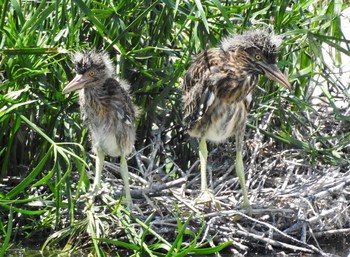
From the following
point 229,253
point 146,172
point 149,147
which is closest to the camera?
point 229,253

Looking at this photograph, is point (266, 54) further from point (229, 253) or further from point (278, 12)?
point (229, 253)

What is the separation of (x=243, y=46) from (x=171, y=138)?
1.25 metres

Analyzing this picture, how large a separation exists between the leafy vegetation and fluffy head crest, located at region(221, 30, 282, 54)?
0.29 ft

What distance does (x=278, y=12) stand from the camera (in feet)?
23.8

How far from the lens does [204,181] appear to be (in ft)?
23.4

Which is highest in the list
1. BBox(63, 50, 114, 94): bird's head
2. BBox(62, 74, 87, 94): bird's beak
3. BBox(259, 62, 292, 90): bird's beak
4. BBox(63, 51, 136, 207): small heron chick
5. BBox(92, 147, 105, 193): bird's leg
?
BBox(259, 62, 292, 90): bird's beak

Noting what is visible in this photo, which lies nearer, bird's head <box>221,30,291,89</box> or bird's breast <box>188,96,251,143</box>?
bird's head <box>221,30,291,89</box>

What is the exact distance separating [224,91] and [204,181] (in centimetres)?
67

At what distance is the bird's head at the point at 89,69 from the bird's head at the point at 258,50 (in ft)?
2.99

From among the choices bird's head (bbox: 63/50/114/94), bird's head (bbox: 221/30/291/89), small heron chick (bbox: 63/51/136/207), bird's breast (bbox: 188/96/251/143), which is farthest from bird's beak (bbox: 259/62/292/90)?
bird's head (bbox: 63/50/114/94)

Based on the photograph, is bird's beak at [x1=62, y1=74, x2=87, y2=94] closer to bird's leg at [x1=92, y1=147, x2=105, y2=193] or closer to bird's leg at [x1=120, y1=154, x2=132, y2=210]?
bird's leg at [x1=92, y1=147, x2=105, y2=193]

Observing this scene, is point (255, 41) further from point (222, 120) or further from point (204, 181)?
point (204, 181)

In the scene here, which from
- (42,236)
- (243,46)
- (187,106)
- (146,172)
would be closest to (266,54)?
(243,46)

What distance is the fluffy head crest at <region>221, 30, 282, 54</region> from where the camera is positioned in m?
6.86
